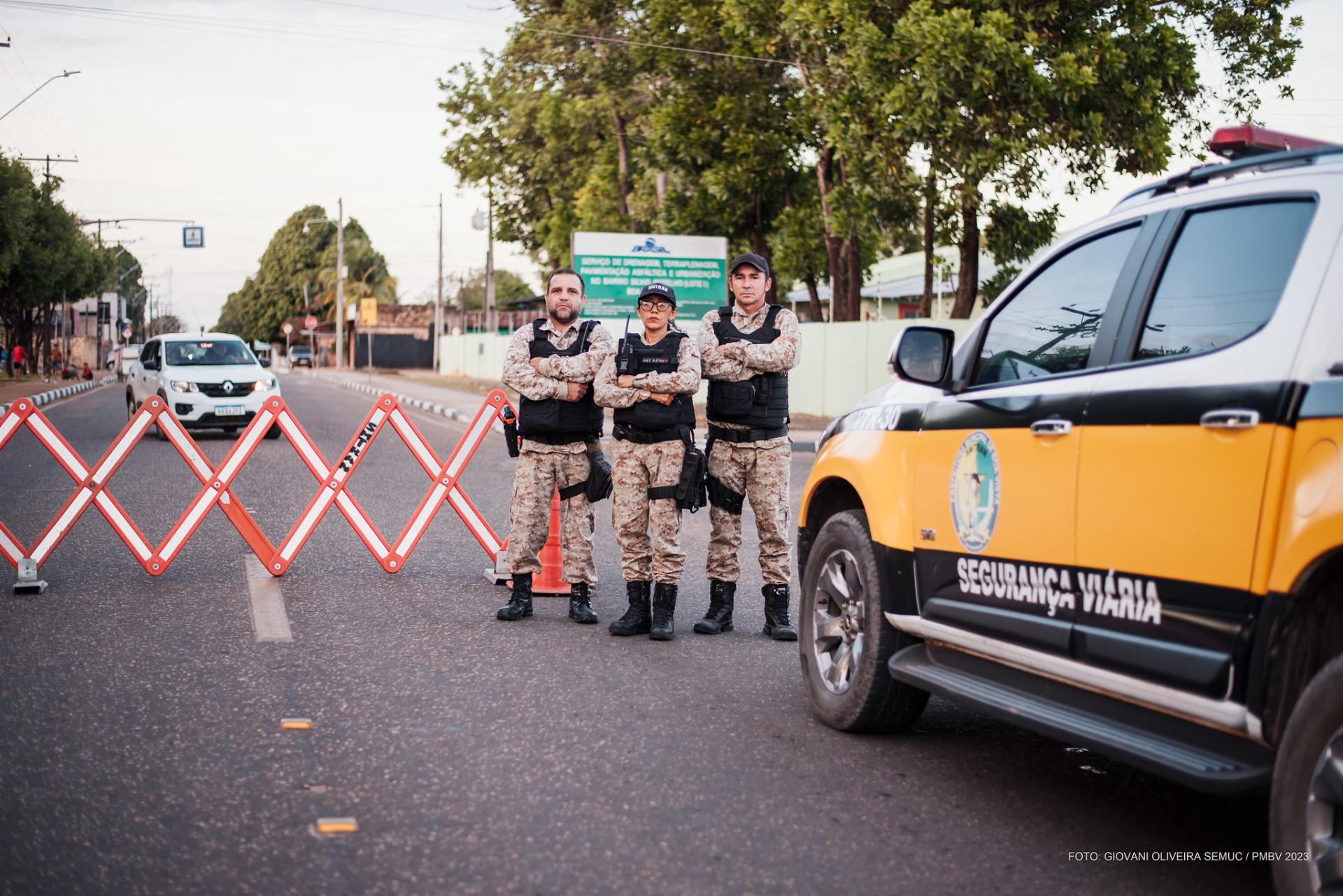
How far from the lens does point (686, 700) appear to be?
235 inches

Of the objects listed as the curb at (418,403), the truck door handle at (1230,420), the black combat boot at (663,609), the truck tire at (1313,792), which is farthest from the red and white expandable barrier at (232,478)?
the curb at (418,403)

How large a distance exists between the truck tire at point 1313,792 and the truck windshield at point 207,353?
20.2 metres

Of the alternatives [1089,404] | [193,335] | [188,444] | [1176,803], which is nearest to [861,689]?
[1176,803]

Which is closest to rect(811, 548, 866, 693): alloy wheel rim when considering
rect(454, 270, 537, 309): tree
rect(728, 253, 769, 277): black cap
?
rect(728, 253, 769, 277): black cap

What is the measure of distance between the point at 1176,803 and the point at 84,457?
1522 centimetres

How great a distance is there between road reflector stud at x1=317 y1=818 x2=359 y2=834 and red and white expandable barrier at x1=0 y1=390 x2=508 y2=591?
14.5ft

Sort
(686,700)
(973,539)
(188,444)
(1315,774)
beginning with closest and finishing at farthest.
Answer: (1315,774) → (973,539) → (686,700) → (188,444)

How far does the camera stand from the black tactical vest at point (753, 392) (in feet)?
23.7

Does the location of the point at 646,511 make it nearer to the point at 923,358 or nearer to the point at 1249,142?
the point at 923,358

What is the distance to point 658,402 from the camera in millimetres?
7137

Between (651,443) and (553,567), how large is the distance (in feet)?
5.75

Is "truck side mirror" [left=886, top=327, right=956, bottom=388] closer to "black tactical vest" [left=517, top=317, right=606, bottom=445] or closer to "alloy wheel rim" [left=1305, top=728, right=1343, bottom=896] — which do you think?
"alloy wheel rim" [left=1305, top=728, right=1343, bottom=896]

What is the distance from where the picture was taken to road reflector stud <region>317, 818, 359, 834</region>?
4.24 m

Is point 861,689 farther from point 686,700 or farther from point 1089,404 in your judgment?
point 1089,404
